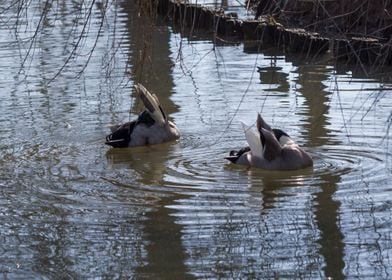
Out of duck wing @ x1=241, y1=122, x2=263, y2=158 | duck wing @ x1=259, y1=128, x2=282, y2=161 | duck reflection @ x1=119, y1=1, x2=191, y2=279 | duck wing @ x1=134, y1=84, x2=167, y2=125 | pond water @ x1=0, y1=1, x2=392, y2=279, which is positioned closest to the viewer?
duck reflection @ x1=119, y1=1, x2=191, y2=279

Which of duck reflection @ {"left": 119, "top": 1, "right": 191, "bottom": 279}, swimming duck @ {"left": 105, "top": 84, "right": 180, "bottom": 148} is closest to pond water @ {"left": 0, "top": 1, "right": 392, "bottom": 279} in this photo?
duck reflection @ {"left": 119, "top": 1, "right": 191, "bottom": 279}

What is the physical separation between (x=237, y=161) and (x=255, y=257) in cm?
304

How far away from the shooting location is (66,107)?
13906mm

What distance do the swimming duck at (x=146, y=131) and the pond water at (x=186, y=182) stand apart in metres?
0.16

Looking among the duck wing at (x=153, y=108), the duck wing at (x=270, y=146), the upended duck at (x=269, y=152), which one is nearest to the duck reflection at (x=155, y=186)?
the duck wing at (x=153, y=108)

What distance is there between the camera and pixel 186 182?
1026 cm

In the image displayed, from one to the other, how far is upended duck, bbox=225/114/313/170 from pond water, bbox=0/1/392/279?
0.38ft

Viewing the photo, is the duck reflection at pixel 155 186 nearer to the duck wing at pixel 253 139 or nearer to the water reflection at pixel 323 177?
the duck wing at pixel 253 139

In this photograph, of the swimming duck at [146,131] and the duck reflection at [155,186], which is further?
the swimming duck at [146,131]

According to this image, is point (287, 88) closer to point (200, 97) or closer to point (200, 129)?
point (200, 97)

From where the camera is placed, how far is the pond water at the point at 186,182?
7973mm

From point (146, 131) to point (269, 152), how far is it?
5.96ft

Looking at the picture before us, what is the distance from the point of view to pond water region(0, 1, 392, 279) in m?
7.97

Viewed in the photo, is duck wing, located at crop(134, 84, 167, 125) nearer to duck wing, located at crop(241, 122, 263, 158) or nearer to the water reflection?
duck wing, located at crop(241, 122, 263, 158)
